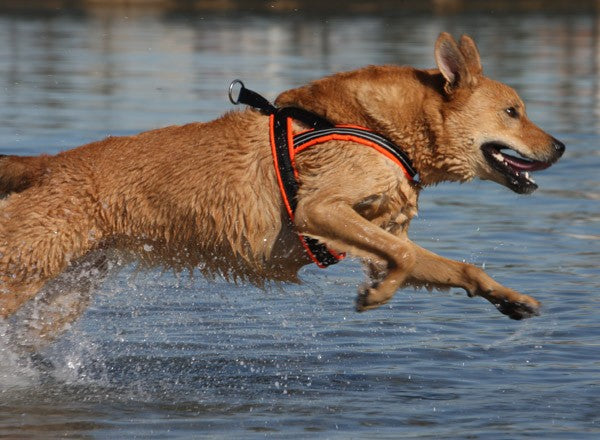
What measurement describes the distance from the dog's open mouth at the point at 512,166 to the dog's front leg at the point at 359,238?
745 millimetres

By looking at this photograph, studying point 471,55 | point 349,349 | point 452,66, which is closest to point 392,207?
point 452,66

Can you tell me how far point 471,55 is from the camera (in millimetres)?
6996

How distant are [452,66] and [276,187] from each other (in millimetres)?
1190

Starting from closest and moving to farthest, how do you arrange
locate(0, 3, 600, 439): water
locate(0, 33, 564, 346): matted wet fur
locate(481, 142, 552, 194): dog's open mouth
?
locate(0, 3, 600, 439): water < locate(0, 33, 564, 346): matted wet fur < locate(481, 142, 552, 194): dog's open mouth

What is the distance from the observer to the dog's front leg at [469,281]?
664 cm

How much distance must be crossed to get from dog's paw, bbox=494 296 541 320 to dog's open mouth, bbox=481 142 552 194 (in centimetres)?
73

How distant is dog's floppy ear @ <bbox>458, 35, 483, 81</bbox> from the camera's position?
22.7ft

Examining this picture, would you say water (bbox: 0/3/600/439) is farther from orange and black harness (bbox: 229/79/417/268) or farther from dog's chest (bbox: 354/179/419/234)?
dog's chest (bbox: 354/179/419/234)

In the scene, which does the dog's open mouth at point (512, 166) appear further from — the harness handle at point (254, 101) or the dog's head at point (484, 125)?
the harness handle at point (254, 101)

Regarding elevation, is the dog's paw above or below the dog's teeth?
below

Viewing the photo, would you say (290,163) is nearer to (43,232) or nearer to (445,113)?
(445,113)

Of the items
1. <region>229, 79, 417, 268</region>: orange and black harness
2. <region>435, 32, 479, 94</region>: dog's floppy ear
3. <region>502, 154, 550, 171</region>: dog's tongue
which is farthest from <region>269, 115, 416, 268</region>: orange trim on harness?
<region>502, 154, 550, 171</region>: dog's tongue

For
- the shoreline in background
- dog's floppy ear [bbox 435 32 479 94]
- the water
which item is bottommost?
the shoreline in background

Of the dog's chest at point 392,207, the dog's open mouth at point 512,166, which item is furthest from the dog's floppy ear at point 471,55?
the dog's chest at point 392,207
